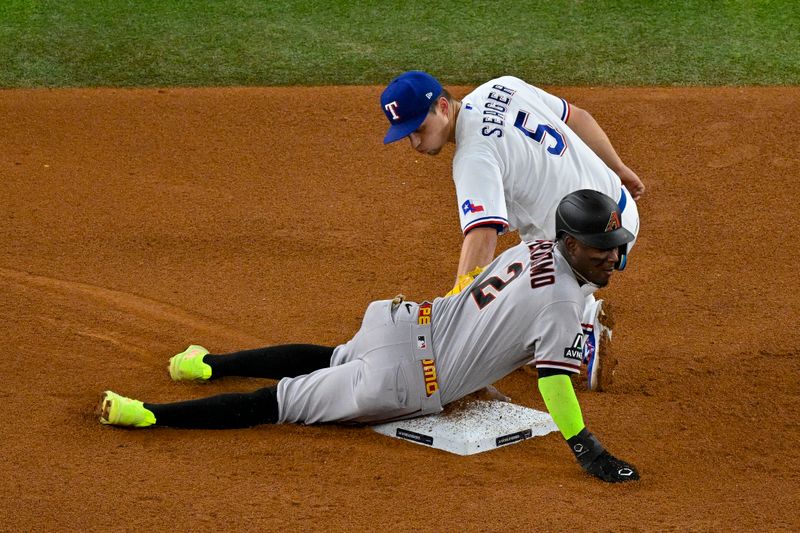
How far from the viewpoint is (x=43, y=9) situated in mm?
10109

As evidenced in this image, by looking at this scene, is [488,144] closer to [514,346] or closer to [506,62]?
[514,346]

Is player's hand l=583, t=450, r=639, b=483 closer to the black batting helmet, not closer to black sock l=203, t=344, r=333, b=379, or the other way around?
the black batting helmet

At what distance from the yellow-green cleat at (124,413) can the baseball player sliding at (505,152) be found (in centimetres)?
146

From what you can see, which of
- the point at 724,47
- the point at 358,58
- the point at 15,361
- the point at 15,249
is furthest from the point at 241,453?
the point at 724,47

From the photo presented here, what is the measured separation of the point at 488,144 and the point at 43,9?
21.9 feet

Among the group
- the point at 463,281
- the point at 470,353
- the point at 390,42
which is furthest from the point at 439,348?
the point at 390,42

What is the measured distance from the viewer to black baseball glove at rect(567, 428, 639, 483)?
167 inches

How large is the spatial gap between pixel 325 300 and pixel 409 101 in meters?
1.74

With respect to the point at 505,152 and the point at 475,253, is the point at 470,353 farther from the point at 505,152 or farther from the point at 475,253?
the point at 505,152

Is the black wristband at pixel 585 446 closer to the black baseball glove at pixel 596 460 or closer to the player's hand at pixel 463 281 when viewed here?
the black baseball glove at pixel 596 460

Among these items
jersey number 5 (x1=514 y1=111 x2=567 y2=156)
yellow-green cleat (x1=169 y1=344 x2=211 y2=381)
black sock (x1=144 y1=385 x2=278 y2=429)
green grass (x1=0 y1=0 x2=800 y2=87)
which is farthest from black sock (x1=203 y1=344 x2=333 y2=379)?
green grass (x1=0 y1=0 x2=800 y2=87)

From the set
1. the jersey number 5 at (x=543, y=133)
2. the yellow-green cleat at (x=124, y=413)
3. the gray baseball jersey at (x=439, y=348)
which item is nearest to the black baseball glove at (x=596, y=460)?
the gray baseball jersey at (x=439, y=348)

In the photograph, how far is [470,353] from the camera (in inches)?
179

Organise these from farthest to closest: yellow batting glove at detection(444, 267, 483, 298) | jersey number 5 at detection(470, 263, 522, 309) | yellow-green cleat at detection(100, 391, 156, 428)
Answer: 1. yellow batting glove at detection(444, 267, 483, 298)
2. yellow-green cleat at detection(100, 391, 156, 428)
3. jersey number 5 at detection(470, 263, 522, 309)
